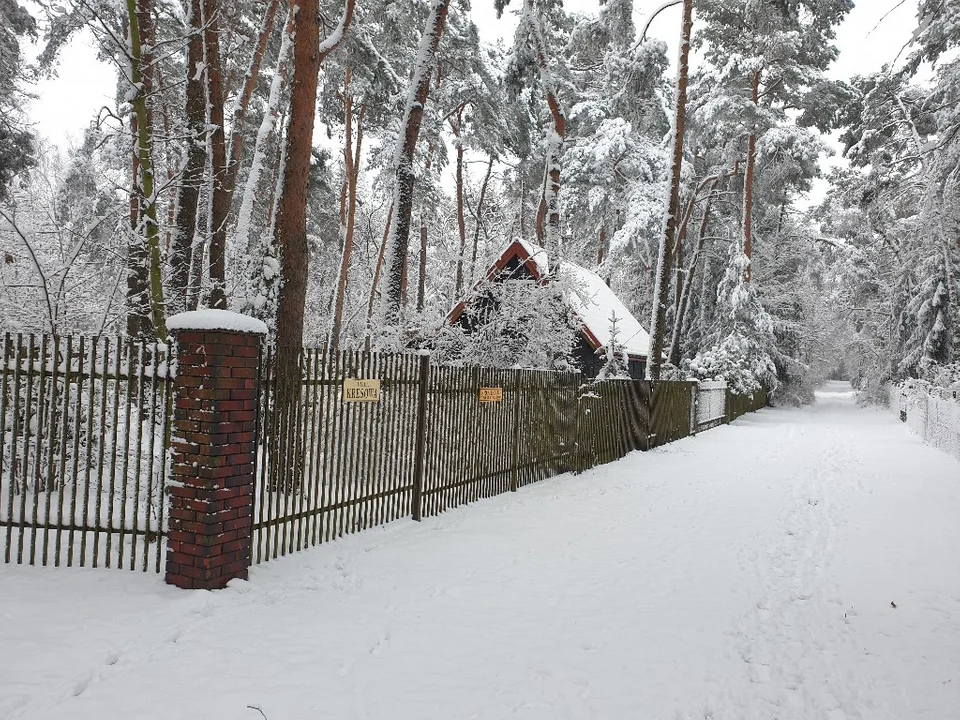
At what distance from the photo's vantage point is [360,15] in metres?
14.9

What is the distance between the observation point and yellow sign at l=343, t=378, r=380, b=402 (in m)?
6.00

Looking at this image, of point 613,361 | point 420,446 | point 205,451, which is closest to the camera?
point 205,451

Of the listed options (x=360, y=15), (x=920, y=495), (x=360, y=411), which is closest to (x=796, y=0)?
(x=360, y=15)

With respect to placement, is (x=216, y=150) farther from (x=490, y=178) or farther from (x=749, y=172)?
(x=749, y=172)

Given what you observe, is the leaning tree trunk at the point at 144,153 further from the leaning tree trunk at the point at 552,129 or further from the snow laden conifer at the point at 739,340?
the snow laden conifer at the point at 739,340

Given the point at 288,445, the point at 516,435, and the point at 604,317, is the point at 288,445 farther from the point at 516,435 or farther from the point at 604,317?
the point at 604,317

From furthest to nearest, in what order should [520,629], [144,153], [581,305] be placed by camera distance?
[581,305]
[144,153]
[520,629]

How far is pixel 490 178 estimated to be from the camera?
29250 mm

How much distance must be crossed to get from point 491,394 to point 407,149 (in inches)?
225

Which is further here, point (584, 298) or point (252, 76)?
point (584, 298)

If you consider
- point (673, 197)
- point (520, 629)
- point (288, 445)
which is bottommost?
point (520, 629)

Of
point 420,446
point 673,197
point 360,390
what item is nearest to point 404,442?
point 420,446

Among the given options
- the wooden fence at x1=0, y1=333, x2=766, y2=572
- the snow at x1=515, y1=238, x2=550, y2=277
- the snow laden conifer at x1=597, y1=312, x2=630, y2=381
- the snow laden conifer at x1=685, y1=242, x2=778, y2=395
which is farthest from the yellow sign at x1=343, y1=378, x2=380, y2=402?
the snow laden conifer at x1=685, y1=242, x2=778, y2=395

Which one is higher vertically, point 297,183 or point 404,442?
point 297,183
